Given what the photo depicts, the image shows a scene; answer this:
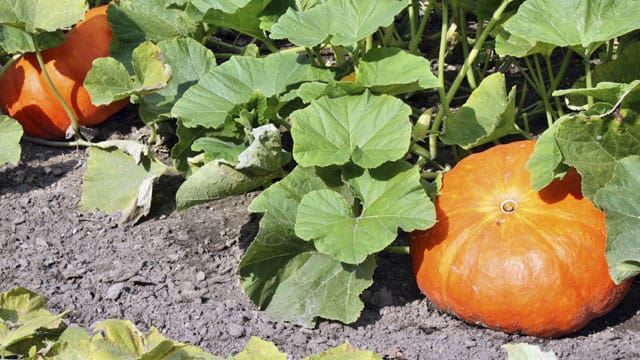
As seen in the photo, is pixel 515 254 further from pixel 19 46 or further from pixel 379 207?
pixel 19 46

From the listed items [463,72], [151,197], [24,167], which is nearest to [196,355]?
[151,197]

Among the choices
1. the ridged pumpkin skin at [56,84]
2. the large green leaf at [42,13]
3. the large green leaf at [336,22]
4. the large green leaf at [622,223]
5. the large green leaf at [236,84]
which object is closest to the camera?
the large green leaf at [622,223]

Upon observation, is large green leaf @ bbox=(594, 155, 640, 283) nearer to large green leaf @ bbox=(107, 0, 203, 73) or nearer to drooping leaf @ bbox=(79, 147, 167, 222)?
drooping leaf @ bbox=(79, 147, 167, 222)

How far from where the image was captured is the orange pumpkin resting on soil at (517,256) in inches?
111

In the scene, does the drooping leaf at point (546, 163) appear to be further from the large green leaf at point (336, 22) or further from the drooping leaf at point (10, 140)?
the drooping leaf at point (10, 140)

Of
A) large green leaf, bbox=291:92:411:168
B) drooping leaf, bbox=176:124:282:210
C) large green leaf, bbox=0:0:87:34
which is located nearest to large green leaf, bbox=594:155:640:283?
large green leaf, bbox=291:92:411:168

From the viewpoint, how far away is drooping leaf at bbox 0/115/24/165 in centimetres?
359

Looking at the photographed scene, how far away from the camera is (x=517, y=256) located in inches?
112

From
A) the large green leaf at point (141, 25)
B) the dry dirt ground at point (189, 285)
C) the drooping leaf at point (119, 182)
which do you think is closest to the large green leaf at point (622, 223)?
the dry dirt ground at point (189, 285)

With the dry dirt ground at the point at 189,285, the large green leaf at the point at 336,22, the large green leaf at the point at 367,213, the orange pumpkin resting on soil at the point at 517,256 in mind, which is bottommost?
the dry dirt ground at the point at 189,285

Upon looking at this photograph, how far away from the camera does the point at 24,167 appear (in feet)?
12.5

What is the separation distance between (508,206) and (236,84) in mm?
1002

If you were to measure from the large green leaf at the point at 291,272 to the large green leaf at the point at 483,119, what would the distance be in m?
0.51

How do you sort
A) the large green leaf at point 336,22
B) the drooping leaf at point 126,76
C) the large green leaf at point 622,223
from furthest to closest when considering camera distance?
the drooping leaf at point 126,76 → the large green leaf at point 336,22 → the large green leaf at point 622,223
